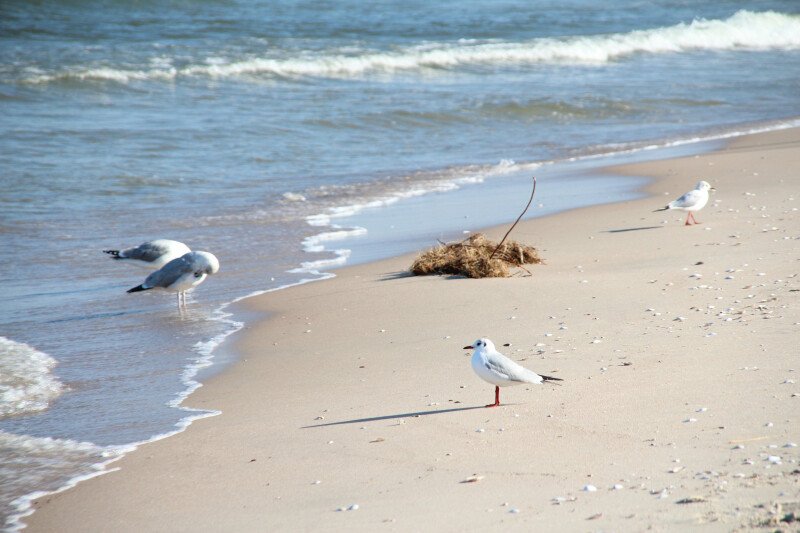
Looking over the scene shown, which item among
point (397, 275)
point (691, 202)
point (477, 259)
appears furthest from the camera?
point (691, 202)

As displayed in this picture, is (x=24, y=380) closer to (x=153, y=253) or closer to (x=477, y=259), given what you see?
(x=153, y=253)

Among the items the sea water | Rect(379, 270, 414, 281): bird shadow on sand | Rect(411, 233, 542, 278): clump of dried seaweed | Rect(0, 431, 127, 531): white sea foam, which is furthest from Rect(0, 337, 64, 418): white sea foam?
Rect(411, 233, 542, 278): clump of dried seaweed

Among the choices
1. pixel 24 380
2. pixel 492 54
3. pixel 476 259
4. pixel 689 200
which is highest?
pixel 492 54

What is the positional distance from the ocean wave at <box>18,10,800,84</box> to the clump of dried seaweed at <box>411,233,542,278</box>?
1547cm

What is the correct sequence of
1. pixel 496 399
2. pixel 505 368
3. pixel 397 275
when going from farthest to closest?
pixel 397 275 → pixel 496 399 → pixel 505 368

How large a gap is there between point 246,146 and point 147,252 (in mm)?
6765

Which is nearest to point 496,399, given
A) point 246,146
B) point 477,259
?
point 477,259

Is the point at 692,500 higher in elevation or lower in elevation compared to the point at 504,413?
higher

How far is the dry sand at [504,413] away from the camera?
3.73 meters

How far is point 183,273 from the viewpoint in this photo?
8.14 metres

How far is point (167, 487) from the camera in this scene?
4352 mm

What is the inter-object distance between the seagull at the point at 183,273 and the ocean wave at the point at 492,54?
46.7ft

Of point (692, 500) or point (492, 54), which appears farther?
point (492, 54)

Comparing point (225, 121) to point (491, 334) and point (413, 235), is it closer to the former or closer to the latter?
point (413, 235)
